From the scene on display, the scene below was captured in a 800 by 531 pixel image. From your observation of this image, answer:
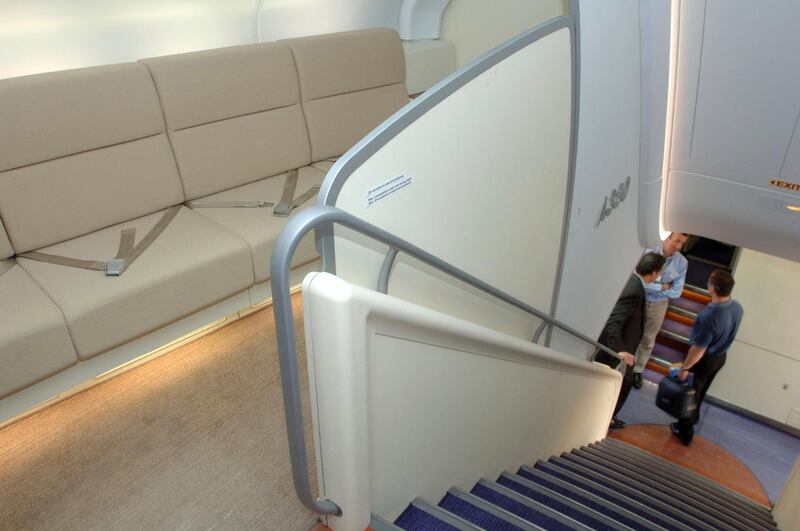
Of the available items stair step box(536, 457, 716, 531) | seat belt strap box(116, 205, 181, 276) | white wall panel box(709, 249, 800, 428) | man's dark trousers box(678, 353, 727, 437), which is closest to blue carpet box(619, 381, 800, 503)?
white wall panel box(709, 249, 800, 428)

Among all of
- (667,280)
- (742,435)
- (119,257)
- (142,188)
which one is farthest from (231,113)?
(742,435)

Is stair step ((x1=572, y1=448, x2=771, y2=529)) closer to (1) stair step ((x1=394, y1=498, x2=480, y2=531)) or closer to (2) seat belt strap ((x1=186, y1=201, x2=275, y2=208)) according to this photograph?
(1) stair step ((x1=394, y1=498, x2=480, y2=531))

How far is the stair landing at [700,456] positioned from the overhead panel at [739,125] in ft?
7.51

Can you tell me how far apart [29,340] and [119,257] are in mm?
600

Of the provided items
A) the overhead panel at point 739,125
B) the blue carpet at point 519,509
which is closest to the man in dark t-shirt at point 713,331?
the overhead panel at point 739,125

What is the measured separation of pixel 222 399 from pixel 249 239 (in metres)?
0.83

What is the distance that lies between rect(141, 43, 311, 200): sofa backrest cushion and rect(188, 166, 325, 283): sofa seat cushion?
96 millimetres

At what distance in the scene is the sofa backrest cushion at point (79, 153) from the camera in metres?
2.54

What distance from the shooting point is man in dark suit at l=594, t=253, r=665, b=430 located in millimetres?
4270

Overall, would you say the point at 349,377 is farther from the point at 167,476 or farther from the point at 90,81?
the point at 90,81

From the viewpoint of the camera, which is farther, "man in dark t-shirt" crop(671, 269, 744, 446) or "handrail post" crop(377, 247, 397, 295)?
"man in dark t-shirt" crop(671, 269, 744, 446)

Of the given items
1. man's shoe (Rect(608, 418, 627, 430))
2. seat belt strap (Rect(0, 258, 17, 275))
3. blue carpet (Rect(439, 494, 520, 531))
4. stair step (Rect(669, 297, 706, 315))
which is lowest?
man's shoe (Rect(608, 418, 627, 430))

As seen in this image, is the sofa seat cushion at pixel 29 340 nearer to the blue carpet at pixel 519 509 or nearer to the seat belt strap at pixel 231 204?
the seat belt strap at pixel 231 204

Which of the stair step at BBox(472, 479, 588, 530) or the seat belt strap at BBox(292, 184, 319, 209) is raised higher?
the seat belt strap at BBox(292, 184, 319, 209)
